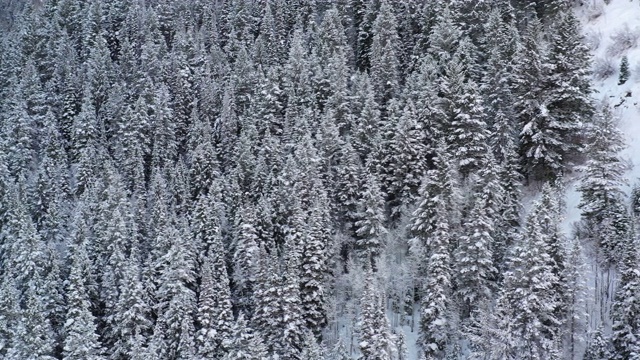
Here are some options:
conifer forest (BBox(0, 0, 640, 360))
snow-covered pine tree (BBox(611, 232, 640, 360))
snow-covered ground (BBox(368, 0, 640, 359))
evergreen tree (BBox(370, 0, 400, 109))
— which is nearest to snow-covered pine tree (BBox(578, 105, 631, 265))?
conifer forest (BBox(0, 0, 640, 360))

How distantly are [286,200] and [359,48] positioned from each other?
37691 mm

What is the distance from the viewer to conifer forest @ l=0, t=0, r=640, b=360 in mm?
47594

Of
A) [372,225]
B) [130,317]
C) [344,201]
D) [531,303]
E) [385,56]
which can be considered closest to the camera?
[531,303]

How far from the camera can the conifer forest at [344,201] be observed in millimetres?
47594

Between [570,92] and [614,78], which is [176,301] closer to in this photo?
[570,92]

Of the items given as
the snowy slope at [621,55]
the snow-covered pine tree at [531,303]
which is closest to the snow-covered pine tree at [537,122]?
the snowy slope at [621,55]

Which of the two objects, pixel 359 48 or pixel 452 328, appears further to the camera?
pixel 359 48

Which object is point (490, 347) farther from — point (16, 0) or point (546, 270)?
point (16, 0)

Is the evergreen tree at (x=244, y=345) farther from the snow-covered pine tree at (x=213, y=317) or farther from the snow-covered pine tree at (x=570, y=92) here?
the snow-covered pine tree at (x=570, y=92)

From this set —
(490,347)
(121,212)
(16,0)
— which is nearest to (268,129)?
(121,212)

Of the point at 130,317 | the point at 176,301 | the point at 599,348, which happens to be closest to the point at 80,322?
the point at 130,317

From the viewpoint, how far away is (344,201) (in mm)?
62312

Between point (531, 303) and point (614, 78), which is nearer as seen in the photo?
point (531, 303)

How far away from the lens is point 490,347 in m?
43.2
